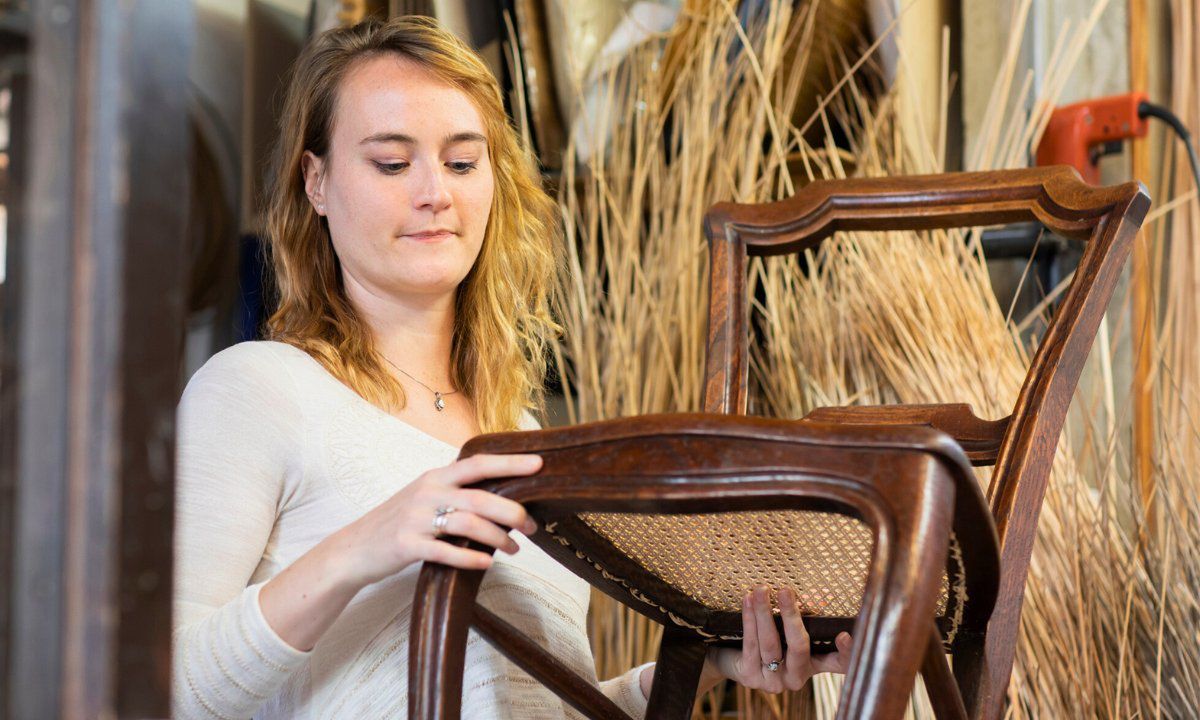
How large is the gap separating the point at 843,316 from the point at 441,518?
947mm

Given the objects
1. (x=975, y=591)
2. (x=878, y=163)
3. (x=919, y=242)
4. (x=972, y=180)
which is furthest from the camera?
(x=878, y=163)

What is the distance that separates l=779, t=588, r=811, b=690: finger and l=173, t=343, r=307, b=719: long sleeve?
1.15 feet

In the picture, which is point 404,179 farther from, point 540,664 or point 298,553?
point 540,664

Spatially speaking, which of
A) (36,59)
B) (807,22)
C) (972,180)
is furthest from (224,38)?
(36,59)

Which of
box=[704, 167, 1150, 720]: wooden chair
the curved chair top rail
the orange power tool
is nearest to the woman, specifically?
box=[704, 167, 1150, 720]: wooden chair

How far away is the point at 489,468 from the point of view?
0.67m

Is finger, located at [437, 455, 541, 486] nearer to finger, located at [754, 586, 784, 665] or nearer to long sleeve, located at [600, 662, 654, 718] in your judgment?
finger, located at [754, 586, 784, 665]

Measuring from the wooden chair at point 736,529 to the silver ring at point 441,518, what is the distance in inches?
0.7

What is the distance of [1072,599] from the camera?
1274mm

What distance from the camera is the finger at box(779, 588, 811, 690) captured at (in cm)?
86

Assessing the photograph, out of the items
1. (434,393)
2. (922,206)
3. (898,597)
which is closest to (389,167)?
(434,393)

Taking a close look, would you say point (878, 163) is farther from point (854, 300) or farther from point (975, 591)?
point (975, 591)

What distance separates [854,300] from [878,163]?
0.22m

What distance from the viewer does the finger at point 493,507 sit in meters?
0.67
